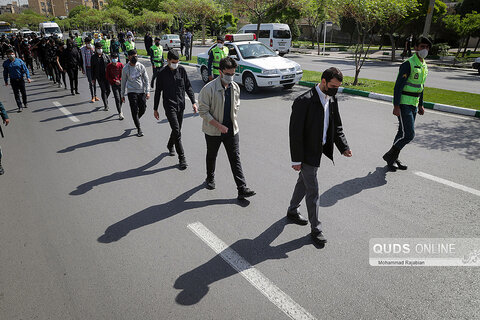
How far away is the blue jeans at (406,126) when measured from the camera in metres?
5.25

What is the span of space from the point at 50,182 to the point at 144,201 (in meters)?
1.85

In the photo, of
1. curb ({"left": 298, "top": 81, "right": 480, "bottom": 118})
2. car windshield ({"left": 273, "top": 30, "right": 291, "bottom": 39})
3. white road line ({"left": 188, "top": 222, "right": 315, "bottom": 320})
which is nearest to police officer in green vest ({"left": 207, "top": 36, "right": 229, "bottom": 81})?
curb ({"left": 298, "top": 81, "right": 480, "bottom": 118})

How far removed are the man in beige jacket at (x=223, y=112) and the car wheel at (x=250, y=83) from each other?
23.7ft

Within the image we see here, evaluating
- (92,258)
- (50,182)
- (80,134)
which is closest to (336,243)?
(92,258)

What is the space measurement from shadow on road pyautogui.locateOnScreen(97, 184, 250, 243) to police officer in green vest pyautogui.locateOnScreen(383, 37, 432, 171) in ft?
9.10

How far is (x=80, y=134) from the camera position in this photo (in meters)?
7.83

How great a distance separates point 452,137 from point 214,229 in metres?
5.68

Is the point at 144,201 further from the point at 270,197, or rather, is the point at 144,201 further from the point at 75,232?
the point at 270,197

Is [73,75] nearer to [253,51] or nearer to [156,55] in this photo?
[156,55]

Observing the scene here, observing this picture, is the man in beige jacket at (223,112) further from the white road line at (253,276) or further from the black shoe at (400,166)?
the black shoe at (400,166)

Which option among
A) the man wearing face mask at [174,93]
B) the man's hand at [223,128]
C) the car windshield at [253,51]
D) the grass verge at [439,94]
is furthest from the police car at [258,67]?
the man's hand at [223,128]

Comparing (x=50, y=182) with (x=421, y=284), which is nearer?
(x=421, y=284)

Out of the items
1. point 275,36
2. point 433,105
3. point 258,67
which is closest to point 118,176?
point 258,67

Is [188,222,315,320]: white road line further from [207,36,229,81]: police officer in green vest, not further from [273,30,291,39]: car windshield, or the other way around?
[273,30,291,39]: car windshield
